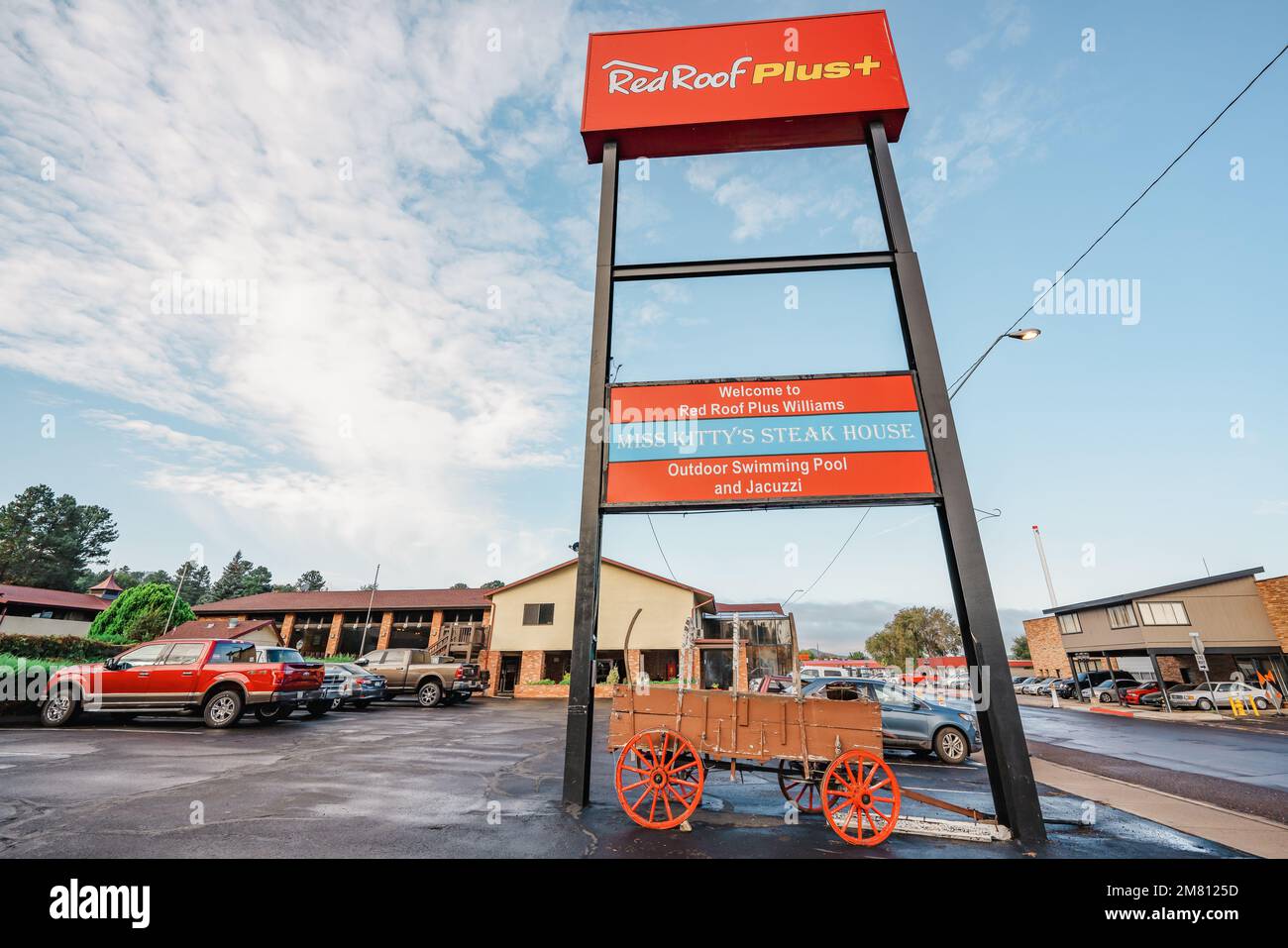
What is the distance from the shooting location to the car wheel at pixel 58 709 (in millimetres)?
10414

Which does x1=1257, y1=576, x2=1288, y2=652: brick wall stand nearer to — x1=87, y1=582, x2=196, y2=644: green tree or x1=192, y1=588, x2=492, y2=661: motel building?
x1=192, y1=588, x2=492, y2=661: motel building

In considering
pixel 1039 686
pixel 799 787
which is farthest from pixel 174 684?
pixel 1039 686

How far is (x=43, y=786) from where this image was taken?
5801mm

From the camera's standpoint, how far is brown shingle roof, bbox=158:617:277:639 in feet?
104

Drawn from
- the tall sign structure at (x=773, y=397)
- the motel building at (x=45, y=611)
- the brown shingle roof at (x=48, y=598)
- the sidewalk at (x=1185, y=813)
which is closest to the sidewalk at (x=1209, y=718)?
the sidewalk at (x=1185, y=813)

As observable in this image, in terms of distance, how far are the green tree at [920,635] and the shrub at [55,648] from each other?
75094mm

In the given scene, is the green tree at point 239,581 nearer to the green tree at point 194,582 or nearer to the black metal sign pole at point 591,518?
the green tree at point 194,582

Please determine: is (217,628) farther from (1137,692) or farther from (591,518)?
(1137,692)

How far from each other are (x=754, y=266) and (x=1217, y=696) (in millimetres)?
33423

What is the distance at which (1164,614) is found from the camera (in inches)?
1160

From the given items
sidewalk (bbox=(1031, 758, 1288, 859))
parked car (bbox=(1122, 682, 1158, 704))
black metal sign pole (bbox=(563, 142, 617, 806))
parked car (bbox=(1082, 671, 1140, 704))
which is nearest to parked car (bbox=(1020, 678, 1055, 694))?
parked car (bbox=(1082, 671, 1140, 704))

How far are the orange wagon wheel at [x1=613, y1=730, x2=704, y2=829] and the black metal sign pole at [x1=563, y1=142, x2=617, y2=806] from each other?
562mm

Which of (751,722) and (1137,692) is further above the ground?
(751,722)
